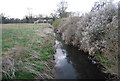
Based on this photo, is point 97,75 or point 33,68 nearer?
point 33,68

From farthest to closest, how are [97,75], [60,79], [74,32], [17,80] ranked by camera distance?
1. [74,32]
2. [97,75]
3. [60,79]
4. [17,80]

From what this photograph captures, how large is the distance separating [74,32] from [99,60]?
19.1ft

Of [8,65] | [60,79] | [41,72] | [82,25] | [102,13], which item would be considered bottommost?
[60,79]

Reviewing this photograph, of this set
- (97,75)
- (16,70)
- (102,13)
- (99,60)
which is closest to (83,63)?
(99,60)

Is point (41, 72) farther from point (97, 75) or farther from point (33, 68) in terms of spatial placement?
point (97, 75)

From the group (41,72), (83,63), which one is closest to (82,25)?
(83,63)

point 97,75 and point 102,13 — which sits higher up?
point 102,13

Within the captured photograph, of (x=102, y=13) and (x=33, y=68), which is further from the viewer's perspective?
(x=102, y=13)

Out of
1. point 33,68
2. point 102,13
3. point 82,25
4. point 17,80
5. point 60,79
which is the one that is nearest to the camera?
point 17,80

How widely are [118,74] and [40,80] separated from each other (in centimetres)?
323

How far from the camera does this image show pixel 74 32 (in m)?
14.5

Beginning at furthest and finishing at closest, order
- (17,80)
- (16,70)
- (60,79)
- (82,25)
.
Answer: (82,25) < (60,79) < (16,70) < (17,80)

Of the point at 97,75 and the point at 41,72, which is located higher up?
the point at 41,72

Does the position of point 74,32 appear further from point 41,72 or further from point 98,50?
point 41,72
